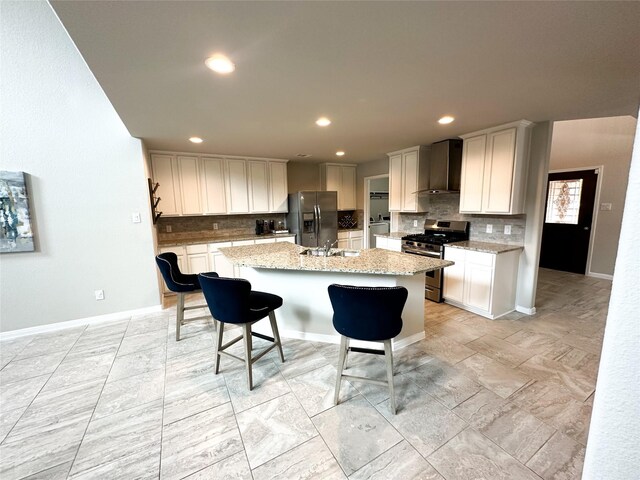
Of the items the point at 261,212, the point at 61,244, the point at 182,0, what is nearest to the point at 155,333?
the point at 61,244

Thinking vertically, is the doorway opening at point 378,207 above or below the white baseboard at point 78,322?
above

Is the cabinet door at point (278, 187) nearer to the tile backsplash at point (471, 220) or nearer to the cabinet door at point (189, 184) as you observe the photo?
the cabinet door at point (189, 184)

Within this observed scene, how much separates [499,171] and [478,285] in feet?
4.72

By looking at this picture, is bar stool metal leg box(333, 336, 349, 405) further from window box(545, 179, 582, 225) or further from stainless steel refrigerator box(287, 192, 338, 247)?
window box(545, 179, 582, 225)

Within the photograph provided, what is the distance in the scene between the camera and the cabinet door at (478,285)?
328cm

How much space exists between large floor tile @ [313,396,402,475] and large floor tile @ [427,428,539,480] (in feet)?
0.87

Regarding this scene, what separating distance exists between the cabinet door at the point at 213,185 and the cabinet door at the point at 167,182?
1.37ft

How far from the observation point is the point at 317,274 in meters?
2.67

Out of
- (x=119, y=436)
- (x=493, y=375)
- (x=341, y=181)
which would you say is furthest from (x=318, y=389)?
(x=341, y=181)

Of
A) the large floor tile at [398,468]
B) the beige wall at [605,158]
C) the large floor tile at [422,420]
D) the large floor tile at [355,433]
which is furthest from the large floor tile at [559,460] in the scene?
the beige wall at [605,158]

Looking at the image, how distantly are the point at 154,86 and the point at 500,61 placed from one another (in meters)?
2.47

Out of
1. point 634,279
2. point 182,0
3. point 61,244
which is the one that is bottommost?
point 61,244

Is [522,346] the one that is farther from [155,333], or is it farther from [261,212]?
[261,212]

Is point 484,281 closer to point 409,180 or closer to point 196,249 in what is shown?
point 409,180
